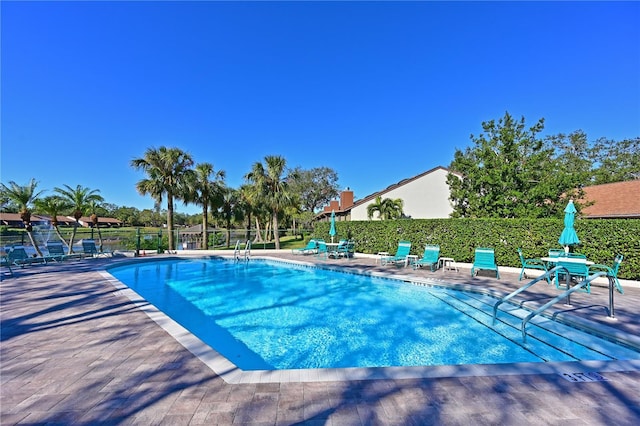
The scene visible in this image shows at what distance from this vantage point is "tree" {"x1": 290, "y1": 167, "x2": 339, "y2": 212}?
4475 centimetres

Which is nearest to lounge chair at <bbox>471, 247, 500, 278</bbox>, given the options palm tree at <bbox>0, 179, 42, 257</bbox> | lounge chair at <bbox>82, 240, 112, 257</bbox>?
lounge chair at <bbox>82, 240, 112, 257</bbox>

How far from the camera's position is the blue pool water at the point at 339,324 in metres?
4.88

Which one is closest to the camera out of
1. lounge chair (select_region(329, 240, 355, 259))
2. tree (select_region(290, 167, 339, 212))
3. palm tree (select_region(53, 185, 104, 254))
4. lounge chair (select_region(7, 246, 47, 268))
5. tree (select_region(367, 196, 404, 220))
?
lounge chair (select_region(7, 246, 47, 268))

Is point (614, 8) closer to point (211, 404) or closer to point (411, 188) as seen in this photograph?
point (411, 188)

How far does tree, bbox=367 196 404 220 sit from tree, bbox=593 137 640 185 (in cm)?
2558

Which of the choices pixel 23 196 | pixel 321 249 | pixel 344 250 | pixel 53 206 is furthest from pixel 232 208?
pixel 344 250

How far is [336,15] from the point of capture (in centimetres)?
1405

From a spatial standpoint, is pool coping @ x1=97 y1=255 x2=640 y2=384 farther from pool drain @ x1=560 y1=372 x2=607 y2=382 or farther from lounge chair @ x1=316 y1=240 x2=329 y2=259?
lounge chair @ x1=316 y1=240 x2=329 y2=259

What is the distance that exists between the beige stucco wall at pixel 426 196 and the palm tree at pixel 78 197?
1931 cm

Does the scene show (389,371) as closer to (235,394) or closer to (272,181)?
(235,394)

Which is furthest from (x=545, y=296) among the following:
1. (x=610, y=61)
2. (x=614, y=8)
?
(x=610, y=61)

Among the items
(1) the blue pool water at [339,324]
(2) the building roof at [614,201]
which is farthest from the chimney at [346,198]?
(2) the building roof at [614,201]

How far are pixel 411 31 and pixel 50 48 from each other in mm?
15947

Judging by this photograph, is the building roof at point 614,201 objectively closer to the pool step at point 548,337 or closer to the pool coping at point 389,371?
the pool step at point 548,337
